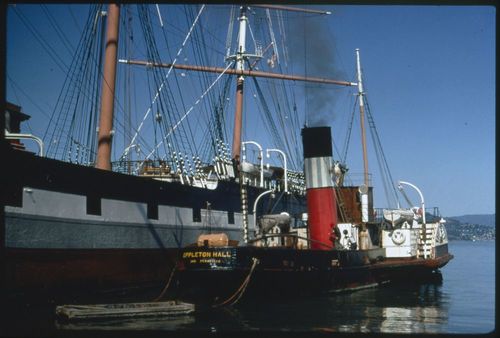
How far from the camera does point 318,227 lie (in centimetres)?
2022

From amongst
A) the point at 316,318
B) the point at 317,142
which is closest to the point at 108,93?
the point at 317,142

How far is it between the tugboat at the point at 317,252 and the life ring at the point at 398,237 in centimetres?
4

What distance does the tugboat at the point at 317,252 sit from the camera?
1611 cm

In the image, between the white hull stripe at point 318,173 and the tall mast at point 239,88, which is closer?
the white hull stripe at point 318,173

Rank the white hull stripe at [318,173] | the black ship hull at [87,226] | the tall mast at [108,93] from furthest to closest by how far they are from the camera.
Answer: the tall mast at [108,93]
the white hull stripe at [318,173]
the black ship hull at [87,226]

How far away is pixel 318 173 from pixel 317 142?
3.46 ft

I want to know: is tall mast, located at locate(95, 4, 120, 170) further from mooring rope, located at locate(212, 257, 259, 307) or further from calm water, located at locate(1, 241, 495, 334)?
calm water, located at locate(1, 241, 495, 334)

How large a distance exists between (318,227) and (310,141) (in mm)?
2904

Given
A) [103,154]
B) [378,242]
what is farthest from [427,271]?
[103,154]

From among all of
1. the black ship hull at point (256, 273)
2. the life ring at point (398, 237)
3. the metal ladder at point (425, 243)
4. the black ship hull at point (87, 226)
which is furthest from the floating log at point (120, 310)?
the metal ladder at point (425, 243)

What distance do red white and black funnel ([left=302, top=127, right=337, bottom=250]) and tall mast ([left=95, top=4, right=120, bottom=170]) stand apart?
270 inches

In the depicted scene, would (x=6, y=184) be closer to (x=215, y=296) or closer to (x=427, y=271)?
(x=215, y=296)

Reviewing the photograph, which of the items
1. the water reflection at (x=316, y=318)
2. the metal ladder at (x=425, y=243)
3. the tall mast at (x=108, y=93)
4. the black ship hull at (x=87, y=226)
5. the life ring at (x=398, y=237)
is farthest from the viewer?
the metal ladder at (x=425, y=243)

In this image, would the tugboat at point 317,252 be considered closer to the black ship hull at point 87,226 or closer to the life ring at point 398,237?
the life ring at point 398,237
